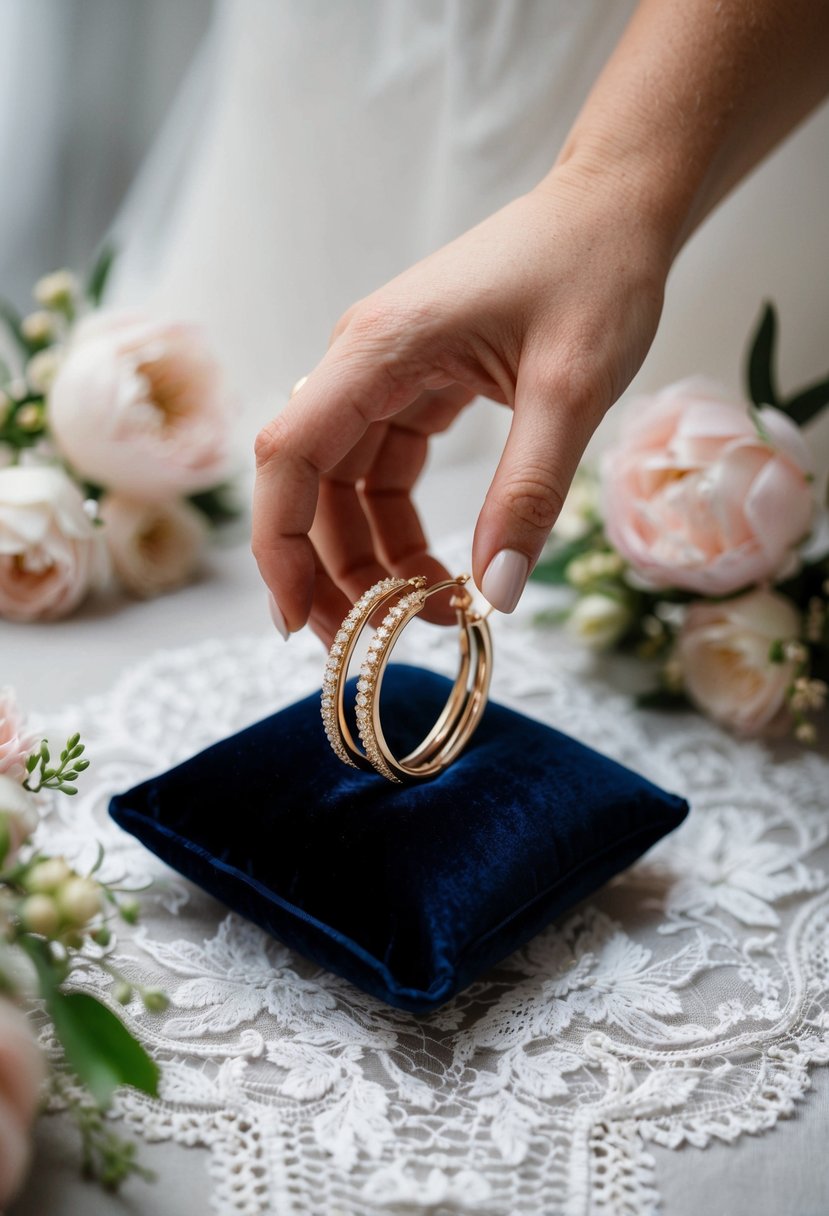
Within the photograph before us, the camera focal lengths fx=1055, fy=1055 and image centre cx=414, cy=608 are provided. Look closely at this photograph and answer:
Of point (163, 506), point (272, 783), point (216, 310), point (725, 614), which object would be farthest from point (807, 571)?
point (216, 310)

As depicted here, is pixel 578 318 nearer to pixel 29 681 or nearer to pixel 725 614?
pixel 725 614

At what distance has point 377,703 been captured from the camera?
882mm

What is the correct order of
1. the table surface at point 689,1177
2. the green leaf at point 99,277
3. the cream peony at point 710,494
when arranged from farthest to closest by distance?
the green leaf at point 99,277, the cream peony at point 710,494, the table surface at point 689,1177

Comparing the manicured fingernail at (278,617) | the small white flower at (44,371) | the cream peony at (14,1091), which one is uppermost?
the small white flower at (44,371)

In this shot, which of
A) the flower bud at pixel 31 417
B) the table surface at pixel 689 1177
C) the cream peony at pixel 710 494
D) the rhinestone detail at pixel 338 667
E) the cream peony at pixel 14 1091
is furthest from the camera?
the flower bud at pixel 31 417

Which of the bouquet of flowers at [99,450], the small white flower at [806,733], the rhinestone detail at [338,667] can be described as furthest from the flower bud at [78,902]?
the small white flower at [806,733]

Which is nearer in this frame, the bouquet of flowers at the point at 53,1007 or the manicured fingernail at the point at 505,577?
the bouquet of flowers at the point at 53,1007

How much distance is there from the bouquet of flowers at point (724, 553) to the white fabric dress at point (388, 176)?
17.5 inches

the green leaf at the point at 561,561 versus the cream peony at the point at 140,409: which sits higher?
the cream peony at the point at 140,409

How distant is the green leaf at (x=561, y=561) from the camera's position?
1.40 m

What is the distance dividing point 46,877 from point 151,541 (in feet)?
2.84

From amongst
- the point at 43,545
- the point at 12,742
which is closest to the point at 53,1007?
the point at 12,742

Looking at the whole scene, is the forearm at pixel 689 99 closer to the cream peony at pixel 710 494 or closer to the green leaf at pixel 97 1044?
the cream peony at pixel 710 494

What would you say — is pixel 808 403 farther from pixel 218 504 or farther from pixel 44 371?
pixel 44 371
